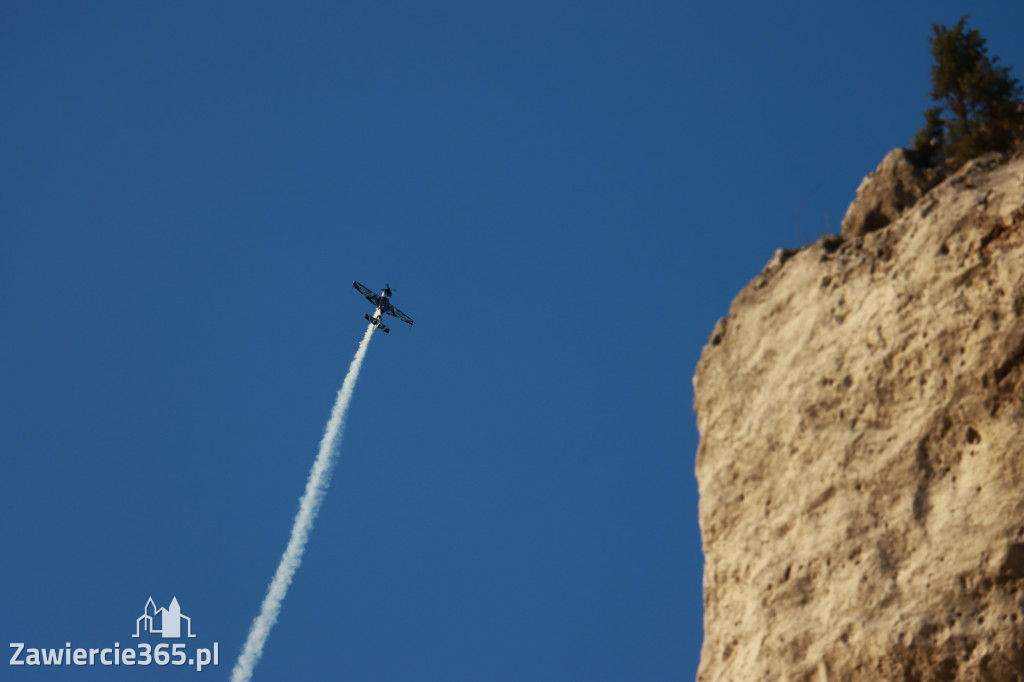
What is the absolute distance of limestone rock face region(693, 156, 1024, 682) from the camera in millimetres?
13125

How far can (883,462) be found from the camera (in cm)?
1455

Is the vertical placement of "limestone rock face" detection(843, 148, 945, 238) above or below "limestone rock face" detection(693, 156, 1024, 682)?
above

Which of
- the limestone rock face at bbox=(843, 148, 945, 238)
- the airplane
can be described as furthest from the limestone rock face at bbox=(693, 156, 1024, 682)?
the airplane

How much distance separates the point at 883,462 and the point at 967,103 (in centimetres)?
734

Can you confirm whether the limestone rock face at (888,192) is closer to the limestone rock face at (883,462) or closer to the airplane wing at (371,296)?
the limestone rock face at (883,462)

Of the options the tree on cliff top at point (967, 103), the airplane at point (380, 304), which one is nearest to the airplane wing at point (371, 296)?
the airplane at point (380, 304)

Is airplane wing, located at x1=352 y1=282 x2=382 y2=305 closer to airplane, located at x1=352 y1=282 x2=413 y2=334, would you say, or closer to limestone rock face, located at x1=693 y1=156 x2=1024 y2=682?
airplane, located at x1=352 y1=282 x2=413 y2=334

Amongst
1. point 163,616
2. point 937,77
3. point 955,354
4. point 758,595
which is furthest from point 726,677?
point 163,616

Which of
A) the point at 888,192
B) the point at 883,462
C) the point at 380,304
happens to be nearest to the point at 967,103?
the point at 888,192

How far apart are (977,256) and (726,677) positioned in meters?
6.77

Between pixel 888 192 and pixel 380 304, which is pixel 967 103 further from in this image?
pixel 380 304

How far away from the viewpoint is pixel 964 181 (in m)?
15.5

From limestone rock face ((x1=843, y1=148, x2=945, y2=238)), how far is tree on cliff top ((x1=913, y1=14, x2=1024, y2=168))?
74 centimetres

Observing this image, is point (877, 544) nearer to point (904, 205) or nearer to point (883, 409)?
point (883, 409)
